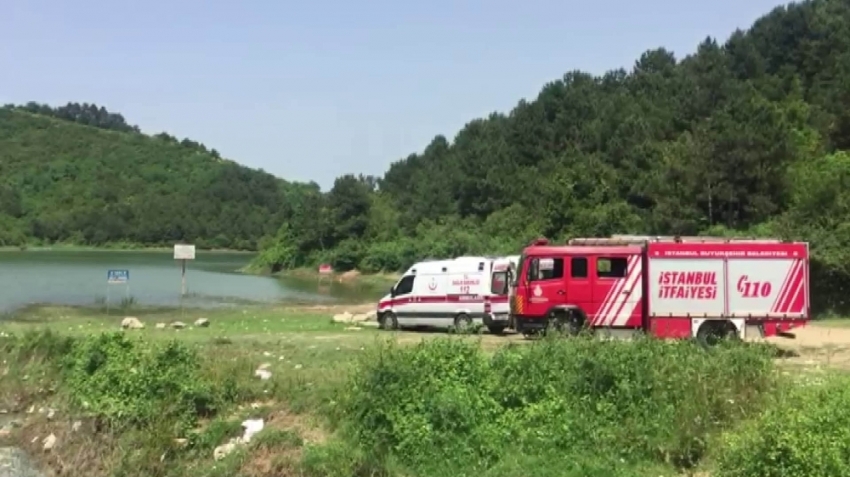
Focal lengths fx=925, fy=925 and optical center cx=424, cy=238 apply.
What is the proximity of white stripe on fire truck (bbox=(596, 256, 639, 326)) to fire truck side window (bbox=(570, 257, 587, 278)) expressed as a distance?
0.98 metres

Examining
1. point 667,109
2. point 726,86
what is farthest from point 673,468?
point 667,109

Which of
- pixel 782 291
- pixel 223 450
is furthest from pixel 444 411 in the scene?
pixel 782 291

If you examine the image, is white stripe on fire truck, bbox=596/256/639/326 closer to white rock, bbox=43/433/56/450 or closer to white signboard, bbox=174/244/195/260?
white rock, bbox=43/433/56/450

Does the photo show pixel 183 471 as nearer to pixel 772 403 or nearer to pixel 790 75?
pixel 772 403

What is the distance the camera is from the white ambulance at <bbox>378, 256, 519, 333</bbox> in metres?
29.7

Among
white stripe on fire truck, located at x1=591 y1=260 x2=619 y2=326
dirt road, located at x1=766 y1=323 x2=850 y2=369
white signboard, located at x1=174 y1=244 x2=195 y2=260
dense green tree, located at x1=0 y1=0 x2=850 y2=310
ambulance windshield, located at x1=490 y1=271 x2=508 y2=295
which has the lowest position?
dirt road, located at x1=766 y1=323 x2=850 y2=369

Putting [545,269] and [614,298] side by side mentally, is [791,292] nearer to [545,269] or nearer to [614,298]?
[614,298]

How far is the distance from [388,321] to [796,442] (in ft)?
73.6

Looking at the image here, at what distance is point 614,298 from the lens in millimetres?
24734

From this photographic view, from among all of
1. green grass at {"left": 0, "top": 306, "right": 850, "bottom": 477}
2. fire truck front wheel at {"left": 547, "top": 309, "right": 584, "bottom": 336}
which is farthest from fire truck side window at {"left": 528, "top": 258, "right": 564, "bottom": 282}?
green grass at {"left": 0, "top": 306, "right": 850, "bottom": 477}

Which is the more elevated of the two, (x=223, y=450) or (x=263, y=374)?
(x=263, y=374)

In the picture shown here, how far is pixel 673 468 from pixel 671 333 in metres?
11.2

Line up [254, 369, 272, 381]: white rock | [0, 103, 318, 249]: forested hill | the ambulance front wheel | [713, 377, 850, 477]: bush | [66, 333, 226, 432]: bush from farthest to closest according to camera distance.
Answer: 1. [0, 103, 318, 249]: forested hill
2. the ambulance front wheel
3. [254, 369, 272, 381]: white rock
4. [66, 333, 226, 432]: bush
5. [713, 377, 850, 477]: bush

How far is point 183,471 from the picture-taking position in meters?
15.3
